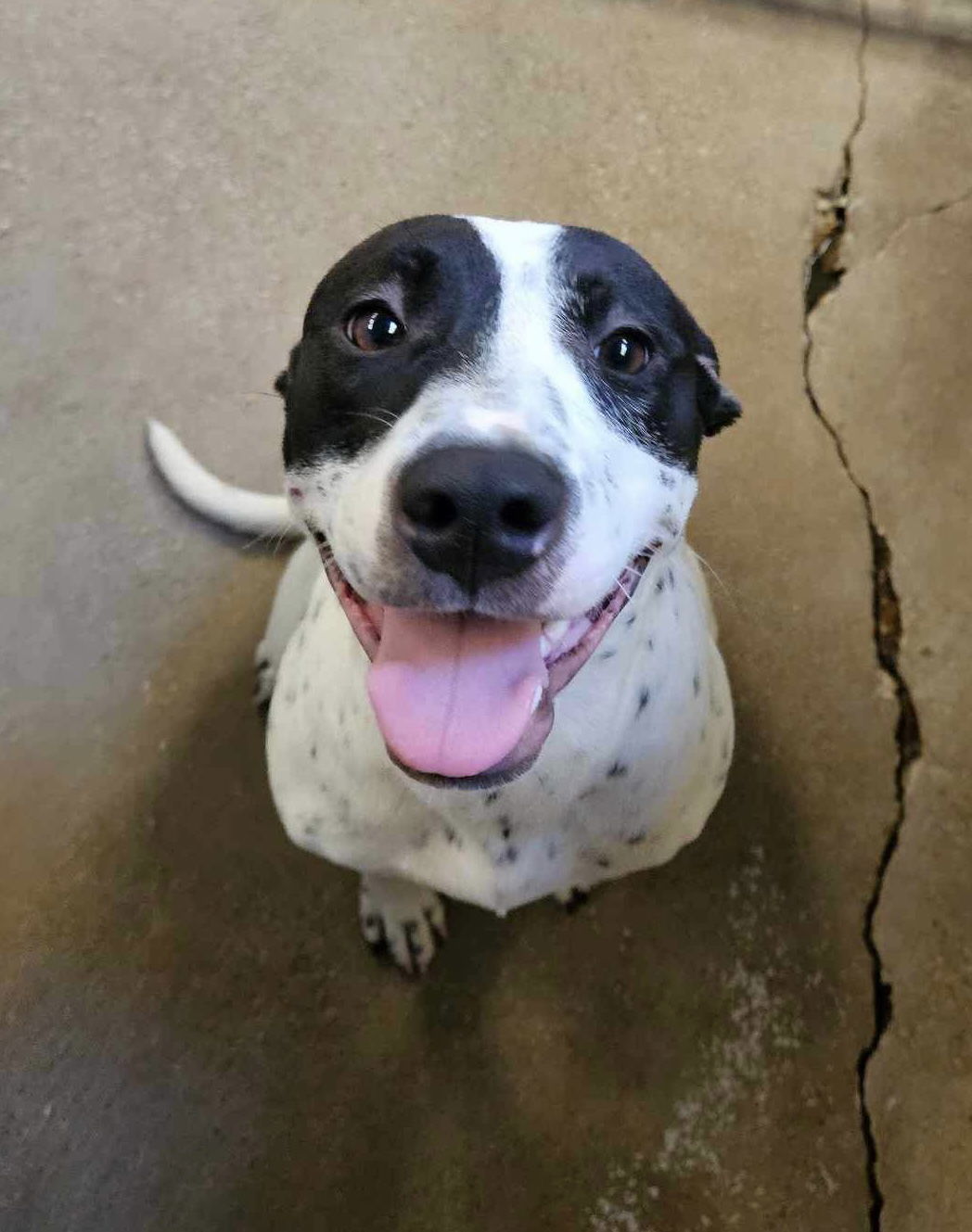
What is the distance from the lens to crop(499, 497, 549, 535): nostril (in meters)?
1.00

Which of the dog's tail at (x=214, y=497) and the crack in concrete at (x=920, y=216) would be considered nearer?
the dog's tail at (x=214, y=497)

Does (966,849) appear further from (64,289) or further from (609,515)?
(64,289)

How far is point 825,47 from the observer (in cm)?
281

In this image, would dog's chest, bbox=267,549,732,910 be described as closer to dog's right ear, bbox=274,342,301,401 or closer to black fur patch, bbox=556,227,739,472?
black fur patch, bbox=556,227,739,472

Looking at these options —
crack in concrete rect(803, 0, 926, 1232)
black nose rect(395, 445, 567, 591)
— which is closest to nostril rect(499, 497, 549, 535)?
black nose rect(395, 445, 567, 591)

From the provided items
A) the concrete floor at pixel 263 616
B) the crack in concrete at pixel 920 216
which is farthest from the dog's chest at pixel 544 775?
the crack in concrete at pixel 920 216

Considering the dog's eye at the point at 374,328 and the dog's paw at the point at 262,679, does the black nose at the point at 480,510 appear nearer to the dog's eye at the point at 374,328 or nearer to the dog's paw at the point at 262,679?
the dog's eye at the point at 374,328

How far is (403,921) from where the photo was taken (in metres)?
2.04

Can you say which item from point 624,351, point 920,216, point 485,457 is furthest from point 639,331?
point 920,216

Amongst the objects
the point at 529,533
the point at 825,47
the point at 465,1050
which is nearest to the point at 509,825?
the point at 529,533

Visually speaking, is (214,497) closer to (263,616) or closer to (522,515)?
(263,616)

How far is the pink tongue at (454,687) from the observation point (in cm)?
117

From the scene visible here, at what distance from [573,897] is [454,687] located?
1.08m

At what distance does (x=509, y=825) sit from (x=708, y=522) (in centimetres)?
116
